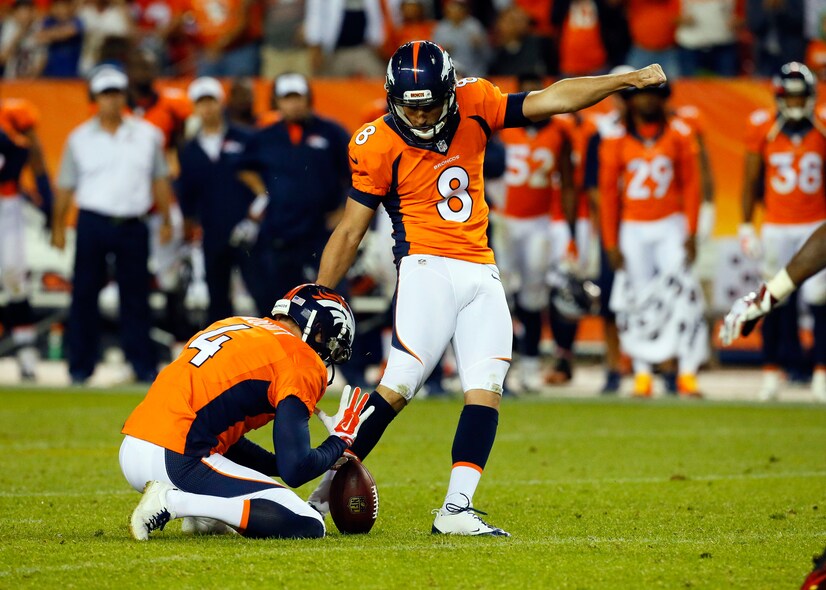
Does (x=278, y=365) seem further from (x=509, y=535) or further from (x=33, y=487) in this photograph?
(x=33, y=487)

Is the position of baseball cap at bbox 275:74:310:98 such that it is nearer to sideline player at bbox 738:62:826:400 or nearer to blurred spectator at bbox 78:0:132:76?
sideline player at bbox 738:62:826:400

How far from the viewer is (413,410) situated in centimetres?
1040

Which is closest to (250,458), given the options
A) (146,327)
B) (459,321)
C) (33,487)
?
(459,321)

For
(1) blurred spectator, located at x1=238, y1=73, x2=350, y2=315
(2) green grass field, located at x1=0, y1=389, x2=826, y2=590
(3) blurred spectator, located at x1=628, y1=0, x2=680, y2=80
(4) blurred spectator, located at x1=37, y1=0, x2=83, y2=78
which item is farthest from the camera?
(4) blurred spectator, located at x1=37, y1=0, x2=83, y2=78

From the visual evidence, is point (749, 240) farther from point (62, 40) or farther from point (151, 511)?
point (62, 40)

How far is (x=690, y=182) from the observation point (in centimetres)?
1101

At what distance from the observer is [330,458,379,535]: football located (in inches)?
210

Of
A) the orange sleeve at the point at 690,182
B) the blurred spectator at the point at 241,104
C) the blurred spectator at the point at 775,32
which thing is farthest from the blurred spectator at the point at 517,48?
the orange sleeve at the point at 690,182

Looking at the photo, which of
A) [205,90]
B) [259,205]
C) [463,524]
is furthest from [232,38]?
[463,524]

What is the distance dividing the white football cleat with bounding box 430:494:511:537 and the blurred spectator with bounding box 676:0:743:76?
31.7 feet

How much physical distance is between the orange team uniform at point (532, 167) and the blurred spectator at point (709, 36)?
120 inches

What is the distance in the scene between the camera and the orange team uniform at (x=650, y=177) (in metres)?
11.0

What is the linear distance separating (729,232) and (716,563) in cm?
933

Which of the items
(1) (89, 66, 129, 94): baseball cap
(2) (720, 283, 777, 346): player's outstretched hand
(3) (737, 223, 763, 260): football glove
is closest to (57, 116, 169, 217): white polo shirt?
(1) (89, 66, 129, 94): baseball cap
